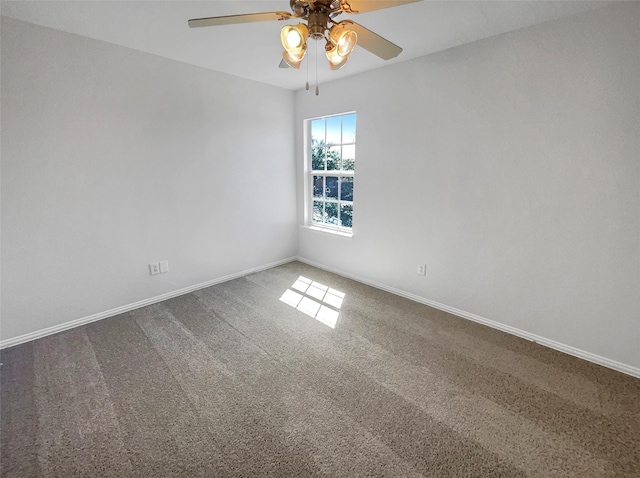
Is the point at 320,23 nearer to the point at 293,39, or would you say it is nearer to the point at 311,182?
the point at 293,39

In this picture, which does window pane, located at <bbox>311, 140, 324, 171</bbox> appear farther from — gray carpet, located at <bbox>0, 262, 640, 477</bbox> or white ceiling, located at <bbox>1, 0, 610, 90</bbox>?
gray carpet, located at <bbox>0, 262, 640, 477</bbox>

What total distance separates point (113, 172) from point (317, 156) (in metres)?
2.31

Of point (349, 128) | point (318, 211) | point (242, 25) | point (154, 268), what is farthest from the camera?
point (318, 211)

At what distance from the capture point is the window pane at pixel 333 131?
11.9ft

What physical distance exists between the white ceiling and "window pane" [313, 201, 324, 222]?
180 cm

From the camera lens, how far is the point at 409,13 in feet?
6.28

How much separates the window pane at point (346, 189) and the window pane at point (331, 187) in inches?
3.9

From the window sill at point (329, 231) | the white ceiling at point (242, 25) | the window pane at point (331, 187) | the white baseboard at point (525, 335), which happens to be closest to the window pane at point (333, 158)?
the window pane at point (331, 187)

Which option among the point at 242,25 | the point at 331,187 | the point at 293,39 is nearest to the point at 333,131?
the point at 331,187

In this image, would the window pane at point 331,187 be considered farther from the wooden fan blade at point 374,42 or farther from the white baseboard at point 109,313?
the wooden fan blade at point 374,42

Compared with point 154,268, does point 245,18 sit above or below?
above

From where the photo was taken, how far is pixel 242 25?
2.09 m

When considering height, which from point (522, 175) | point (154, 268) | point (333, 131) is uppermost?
point (333, 131)

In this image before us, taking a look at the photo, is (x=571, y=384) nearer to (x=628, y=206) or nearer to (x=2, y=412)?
(x=628, y=206)
